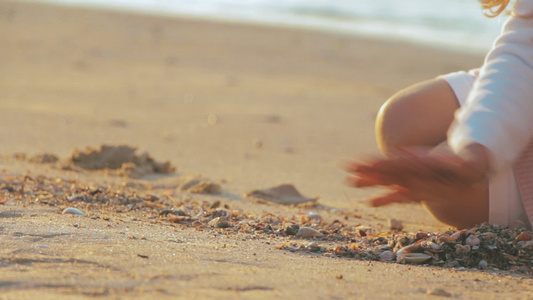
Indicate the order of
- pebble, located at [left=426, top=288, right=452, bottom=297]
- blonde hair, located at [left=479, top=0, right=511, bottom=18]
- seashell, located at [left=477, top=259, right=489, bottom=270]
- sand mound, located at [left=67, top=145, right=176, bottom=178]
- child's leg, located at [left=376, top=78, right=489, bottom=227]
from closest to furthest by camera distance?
pebble, located at [left=426, top=288, right=452, bottom=297], seashell, located at [left=477, top=259, right=489, bottom=270], blonde hair, located at [left=479, top=0, right=511, bottom=18], child's leg, located at [left=376, top=78, right=489, bottom=227], sand mound, located at [left=67, top=145, right=176, bottom=178]

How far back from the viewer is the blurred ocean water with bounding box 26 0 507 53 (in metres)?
12.8

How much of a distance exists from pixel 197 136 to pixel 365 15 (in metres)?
10.5

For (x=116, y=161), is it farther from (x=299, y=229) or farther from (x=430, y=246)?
(x=430, y=246)

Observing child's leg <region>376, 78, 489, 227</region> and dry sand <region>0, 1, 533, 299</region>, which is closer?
dry sand <region>0, 1, 533, 299</region>

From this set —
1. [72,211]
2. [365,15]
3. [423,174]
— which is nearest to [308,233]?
[423,174]

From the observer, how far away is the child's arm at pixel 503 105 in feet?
6.12

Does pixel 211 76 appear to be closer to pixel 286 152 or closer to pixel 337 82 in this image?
pixel 337 82

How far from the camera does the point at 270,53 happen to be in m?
9.41

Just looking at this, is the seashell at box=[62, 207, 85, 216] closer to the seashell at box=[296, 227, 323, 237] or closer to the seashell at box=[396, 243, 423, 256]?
the seashell at box=[296, 227, 323, 237]

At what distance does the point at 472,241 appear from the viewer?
228 centimetres

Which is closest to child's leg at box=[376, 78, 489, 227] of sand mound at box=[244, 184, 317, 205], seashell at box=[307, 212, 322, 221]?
seashell at box=[307, 212, 322, 221]

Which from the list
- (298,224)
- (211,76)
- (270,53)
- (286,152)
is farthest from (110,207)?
(270,53)

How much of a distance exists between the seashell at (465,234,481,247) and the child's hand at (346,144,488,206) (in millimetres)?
281

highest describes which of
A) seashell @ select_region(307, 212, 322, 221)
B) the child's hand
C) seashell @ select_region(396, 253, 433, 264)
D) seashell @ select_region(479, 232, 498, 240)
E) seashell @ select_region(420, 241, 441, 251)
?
the child's hand
